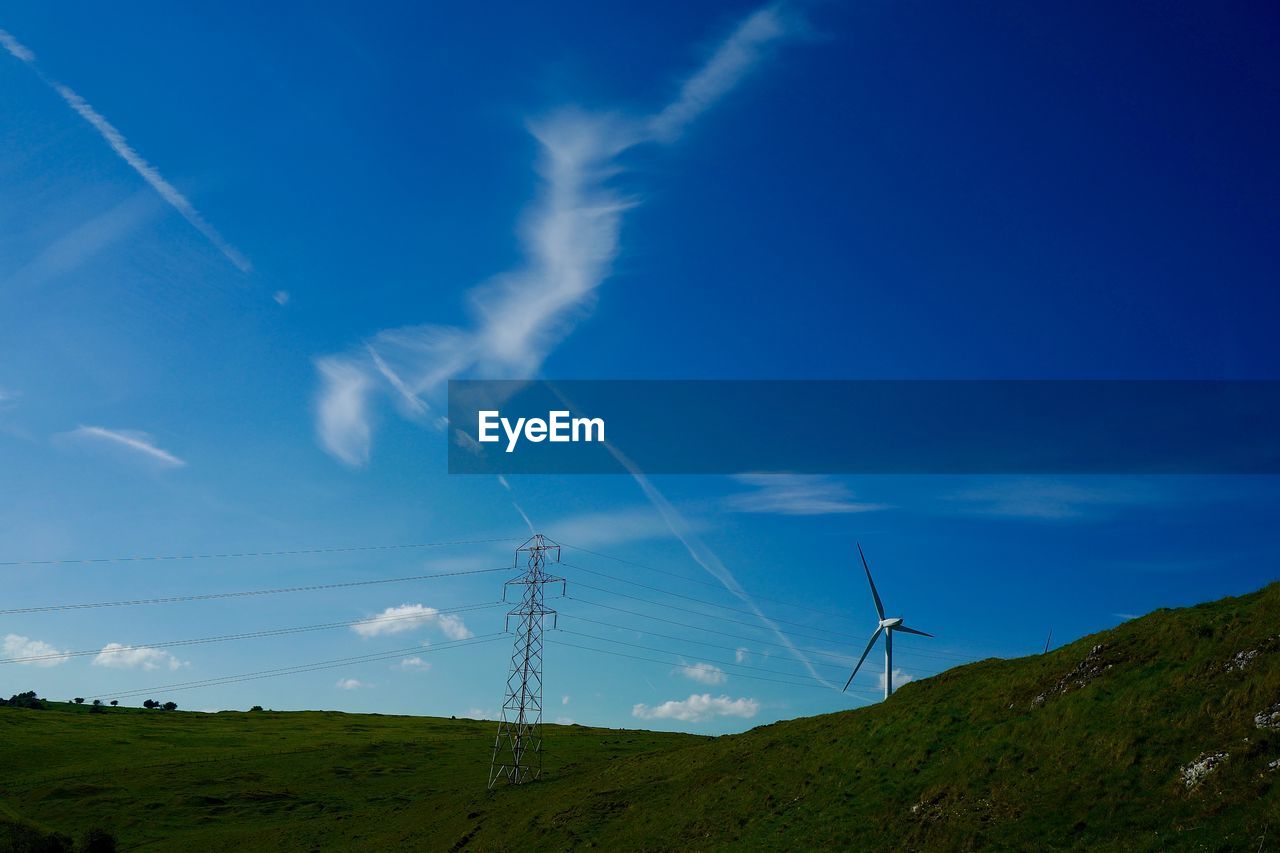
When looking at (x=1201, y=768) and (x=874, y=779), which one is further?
(x=874, y=779)

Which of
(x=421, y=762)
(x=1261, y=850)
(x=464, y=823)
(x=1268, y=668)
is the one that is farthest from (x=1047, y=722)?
(x=421, y=762)

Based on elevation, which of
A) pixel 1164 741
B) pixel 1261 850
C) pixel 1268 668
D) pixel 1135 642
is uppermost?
pixel 1135 642

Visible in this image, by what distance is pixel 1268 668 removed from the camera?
42.1 m

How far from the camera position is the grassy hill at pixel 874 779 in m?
39.5

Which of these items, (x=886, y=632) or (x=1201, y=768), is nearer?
(x=1201, y=768)

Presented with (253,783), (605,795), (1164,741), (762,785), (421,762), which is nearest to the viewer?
(1164,741)

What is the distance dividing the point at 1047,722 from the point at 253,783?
106 m

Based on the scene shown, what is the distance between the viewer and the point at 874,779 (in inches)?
2265

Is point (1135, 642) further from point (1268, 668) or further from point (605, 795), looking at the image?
point (605, 795)

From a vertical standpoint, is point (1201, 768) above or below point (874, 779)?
below

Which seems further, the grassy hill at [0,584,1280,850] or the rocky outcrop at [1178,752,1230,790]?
the grassy hill at [0,584,1280,850]

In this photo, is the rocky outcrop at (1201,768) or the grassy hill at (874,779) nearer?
the rocky outcrop at (1201,768)

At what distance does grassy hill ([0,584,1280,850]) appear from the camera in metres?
39.5

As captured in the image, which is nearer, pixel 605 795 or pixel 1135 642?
pixel 1135 642
